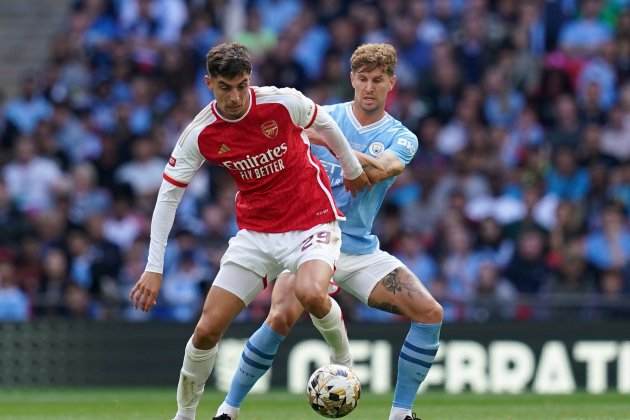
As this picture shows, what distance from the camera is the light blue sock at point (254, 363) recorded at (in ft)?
30.9

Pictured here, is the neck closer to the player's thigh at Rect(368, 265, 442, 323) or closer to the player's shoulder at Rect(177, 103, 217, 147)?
the player's thigh at Rect(368, 265, 442, 323)

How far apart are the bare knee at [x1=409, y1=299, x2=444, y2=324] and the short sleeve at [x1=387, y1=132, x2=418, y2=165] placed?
96 centimetres

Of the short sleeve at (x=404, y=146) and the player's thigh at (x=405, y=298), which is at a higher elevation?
the short sleeve at (x=404, y=146)

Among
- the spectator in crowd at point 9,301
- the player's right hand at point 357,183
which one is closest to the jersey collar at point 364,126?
the player's right hand at point 357,183

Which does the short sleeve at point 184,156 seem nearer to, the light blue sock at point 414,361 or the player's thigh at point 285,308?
the player's thigh at point 285,308

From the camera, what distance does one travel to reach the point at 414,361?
31.0 ft

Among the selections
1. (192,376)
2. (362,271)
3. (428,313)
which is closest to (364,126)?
(362,271)

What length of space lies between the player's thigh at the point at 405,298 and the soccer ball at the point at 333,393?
2.58ft

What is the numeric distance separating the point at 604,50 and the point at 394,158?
9.12 meters

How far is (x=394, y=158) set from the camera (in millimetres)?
9500

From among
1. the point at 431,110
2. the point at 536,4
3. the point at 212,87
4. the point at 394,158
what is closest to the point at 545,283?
the point at 431,110

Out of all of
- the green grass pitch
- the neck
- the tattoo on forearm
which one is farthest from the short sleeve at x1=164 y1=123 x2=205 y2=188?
the green grass pitch

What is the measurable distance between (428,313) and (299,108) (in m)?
1.66

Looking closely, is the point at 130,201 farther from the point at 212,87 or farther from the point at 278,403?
the point at 212,87
